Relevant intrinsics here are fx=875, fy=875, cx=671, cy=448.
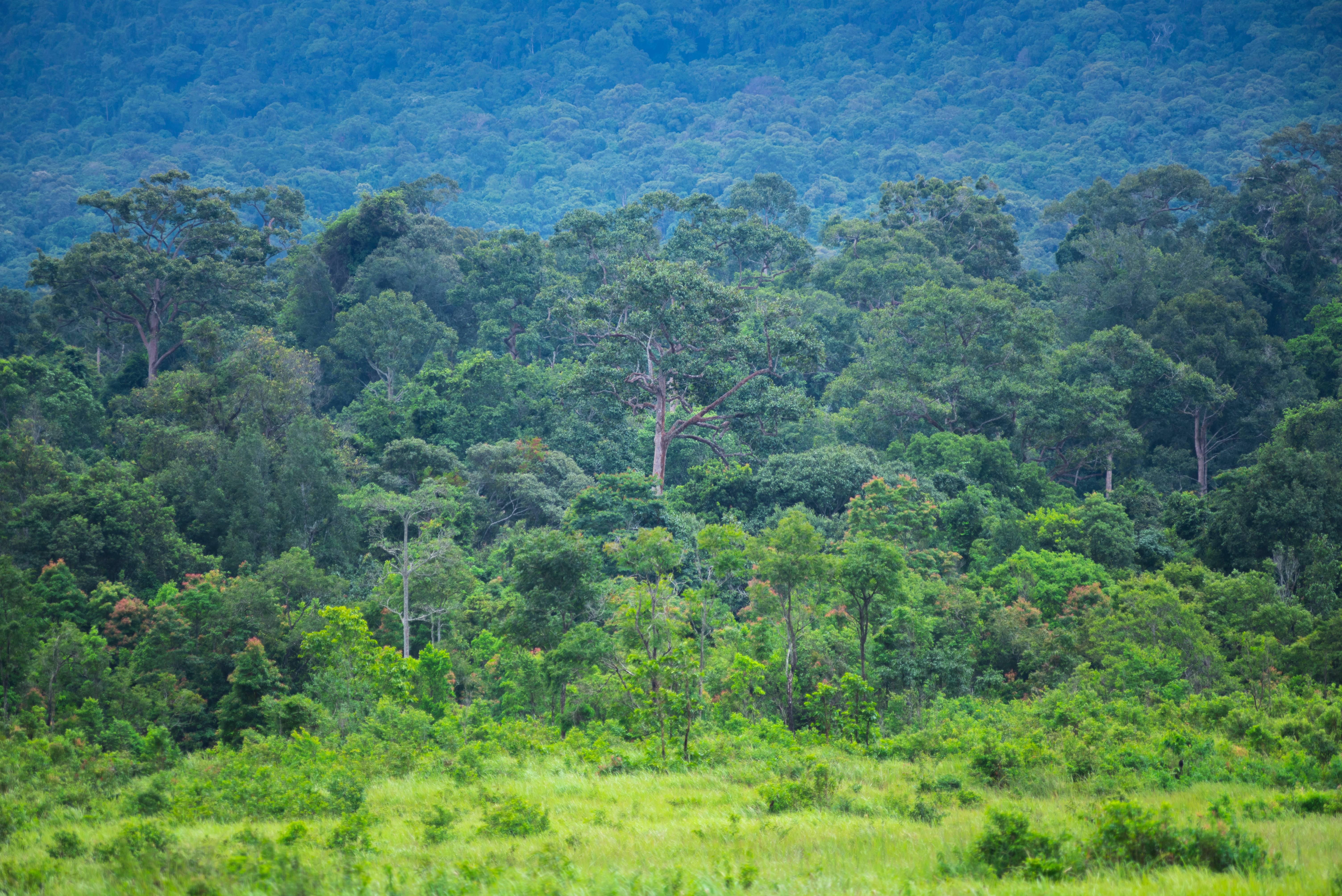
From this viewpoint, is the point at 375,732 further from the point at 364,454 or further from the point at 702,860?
the point at 364,454

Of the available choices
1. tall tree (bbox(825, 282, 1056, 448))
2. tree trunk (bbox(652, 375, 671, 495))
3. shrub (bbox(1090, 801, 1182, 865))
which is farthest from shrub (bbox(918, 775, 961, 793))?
tall tree (bbox(825, 282, 1056, 448))

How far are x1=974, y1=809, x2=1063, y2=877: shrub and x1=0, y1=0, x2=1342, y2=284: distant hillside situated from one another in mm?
70906

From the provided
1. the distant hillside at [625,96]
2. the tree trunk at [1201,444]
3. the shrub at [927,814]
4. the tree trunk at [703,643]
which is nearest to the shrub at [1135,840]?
the shrub at [927,814]

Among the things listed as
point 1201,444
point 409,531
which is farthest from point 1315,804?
point 1201,444

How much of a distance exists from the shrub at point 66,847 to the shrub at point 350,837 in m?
2.15

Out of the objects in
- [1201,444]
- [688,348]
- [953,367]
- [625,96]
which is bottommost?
[1201,444]

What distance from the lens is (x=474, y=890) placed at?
22.2 ft

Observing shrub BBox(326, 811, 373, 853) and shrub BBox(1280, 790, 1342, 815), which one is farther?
shrub BBox(1280, 790, 1342, 815)

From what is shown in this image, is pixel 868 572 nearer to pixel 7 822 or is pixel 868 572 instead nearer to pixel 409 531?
pixel 7 822

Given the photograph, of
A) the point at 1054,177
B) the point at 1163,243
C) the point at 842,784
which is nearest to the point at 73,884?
the point at 842,784

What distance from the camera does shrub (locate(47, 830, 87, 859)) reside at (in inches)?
310

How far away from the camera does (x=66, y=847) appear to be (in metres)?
8.02

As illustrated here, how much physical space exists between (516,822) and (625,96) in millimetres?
140636

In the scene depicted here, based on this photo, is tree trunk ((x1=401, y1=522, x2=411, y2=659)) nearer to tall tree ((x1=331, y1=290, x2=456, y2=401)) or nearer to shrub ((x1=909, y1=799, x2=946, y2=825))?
shrub ((x1=909, y1=799, x2=946, y2=825))
